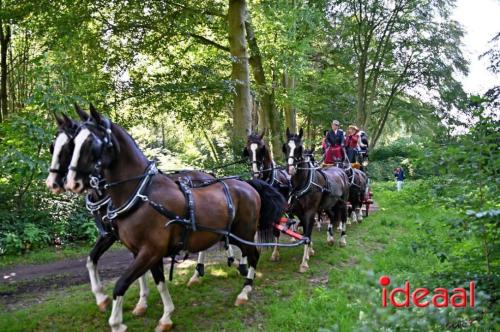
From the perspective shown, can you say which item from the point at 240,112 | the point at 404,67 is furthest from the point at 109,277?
the point at 404,67

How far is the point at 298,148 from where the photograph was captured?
8227mm

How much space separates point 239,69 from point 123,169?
9.74 metres

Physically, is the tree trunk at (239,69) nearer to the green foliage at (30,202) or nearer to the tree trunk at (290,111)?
the green foliage at (30,202)

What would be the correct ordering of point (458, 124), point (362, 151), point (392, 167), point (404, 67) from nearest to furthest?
point (458, 124), point (362, 151), point (404, 67), point (392, 167)

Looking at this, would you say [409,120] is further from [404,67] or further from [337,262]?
[337,262]

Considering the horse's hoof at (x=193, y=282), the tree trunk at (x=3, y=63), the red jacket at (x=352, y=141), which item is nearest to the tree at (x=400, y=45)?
the red jacket at (x=352, y=141)

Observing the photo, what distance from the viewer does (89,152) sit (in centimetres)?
441

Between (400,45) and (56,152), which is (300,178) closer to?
(56,152)

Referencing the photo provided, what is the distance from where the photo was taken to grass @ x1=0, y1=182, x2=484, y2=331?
5312 mm

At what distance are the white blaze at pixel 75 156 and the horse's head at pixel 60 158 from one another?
169 mm

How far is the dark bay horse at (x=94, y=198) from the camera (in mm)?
4473

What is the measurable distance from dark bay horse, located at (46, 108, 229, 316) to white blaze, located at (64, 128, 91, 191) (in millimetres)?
165

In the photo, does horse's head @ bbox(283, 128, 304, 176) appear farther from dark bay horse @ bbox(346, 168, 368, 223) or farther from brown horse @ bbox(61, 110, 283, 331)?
dark bay horse @ bbox(346, 168, 368, 223)

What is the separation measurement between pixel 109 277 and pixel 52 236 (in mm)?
3917
